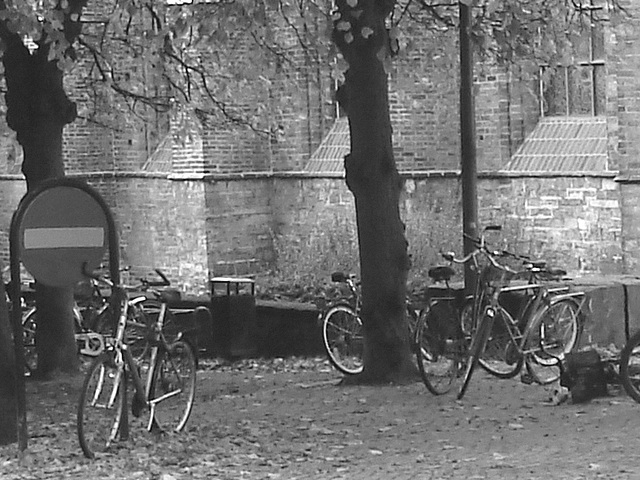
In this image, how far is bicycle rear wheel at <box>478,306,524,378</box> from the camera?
1215 centimetres

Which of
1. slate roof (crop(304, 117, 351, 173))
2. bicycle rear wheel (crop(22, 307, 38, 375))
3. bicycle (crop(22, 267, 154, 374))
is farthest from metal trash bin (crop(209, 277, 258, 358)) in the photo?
slate roof (crop(304, 117, 351, 173))

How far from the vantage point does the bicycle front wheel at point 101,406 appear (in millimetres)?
8945

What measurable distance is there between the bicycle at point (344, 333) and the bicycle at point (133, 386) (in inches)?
186

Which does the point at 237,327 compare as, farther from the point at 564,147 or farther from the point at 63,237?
the point at 63,237

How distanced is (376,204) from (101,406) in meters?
4.11

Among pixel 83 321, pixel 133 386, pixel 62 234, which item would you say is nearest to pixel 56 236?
pixel 62 234

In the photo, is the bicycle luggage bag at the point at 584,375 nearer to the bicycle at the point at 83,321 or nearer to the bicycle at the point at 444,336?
the bicycle at the point at 444,336

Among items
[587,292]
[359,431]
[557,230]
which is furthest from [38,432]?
[557,230]

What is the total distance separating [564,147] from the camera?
885 inches

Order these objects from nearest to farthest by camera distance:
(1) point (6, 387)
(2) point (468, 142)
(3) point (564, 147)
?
(1) point (6, 387) → (2) point (468, 142) → (3) point (564, 147)

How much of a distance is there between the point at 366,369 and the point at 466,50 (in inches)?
125

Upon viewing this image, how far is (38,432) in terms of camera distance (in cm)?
1071

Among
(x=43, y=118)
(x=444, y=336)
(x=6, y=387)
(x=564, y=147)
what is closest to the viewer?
(x=6, y=387)

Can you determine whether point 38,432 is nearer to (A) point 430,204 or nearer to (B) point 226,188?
(A) point 430,204
